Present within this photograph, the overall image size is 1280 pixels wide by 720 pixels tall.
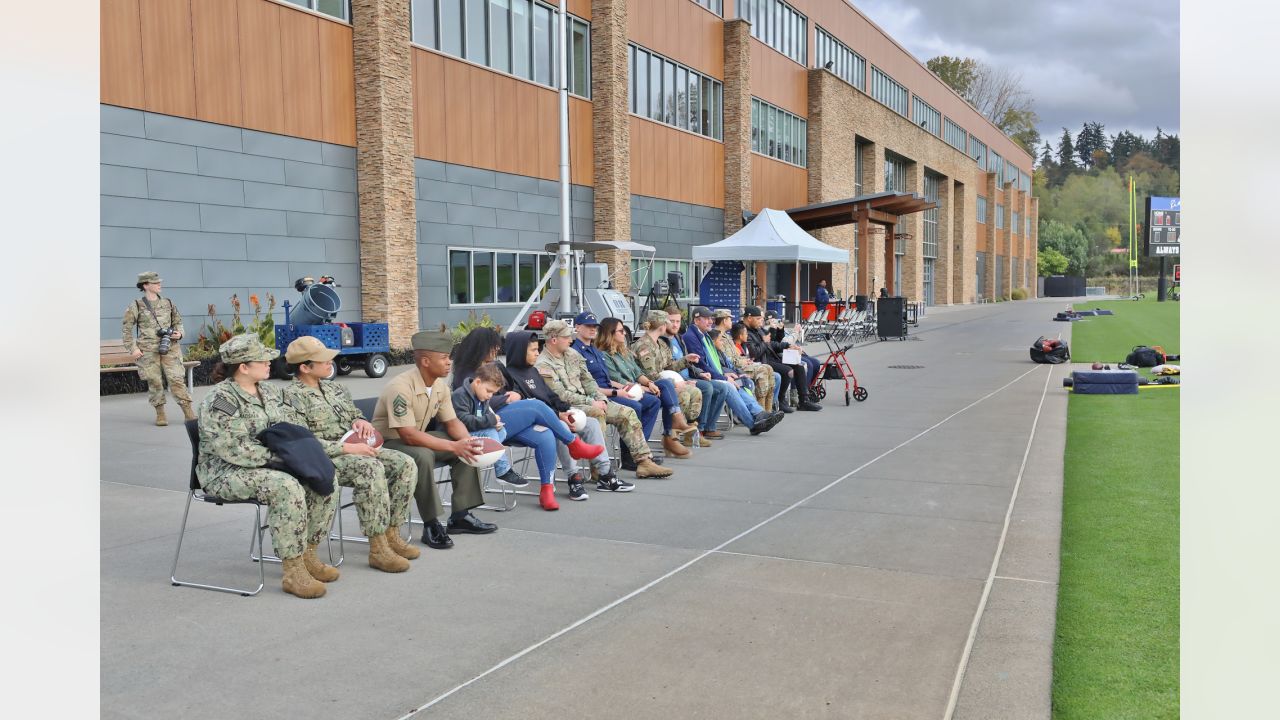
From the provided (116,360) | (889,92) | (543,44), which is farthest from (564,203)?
(889,92)

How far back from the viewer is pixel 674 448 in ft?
34.1

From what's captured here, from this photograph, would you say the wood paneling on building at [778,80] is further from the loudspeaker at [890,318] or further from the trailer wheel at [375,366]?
the trailer wheel at [375,366]

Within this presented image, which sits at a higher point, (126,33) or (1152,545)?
(126,33)

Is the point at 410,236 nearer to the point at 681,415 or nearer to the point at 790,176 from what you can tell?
the point at 681,415

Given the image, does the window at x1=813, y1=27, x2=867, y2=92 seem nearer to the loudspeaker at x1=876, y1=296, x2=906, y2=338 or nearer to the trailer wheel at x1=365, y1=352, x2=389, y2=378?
the loudspeaker at x1=876, y1=296, x2=906, y2=338

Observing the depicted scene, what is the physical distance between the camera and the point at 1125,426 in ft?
40.0

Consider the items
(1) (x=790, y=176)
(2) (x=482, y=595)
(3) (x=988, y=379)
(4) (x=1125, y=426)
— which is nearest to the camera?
(2) (x=482, y=595)

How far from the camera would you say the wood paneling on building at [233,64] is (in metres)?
16.9

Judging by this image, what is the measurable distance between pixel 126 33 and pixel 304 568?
14.4m

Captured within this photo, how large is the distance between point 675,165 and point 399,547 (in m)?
29.4

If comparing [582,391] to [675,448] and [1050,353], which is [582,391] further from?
[1050,353]

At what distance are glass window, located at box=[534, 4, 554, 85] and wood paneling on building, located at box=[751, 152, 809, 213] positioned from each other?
13.9 meters

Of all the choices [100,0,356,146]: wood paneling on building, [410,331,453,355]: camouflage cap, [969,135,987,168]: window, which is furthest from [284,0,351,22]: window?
[969,135,987,168]: window
